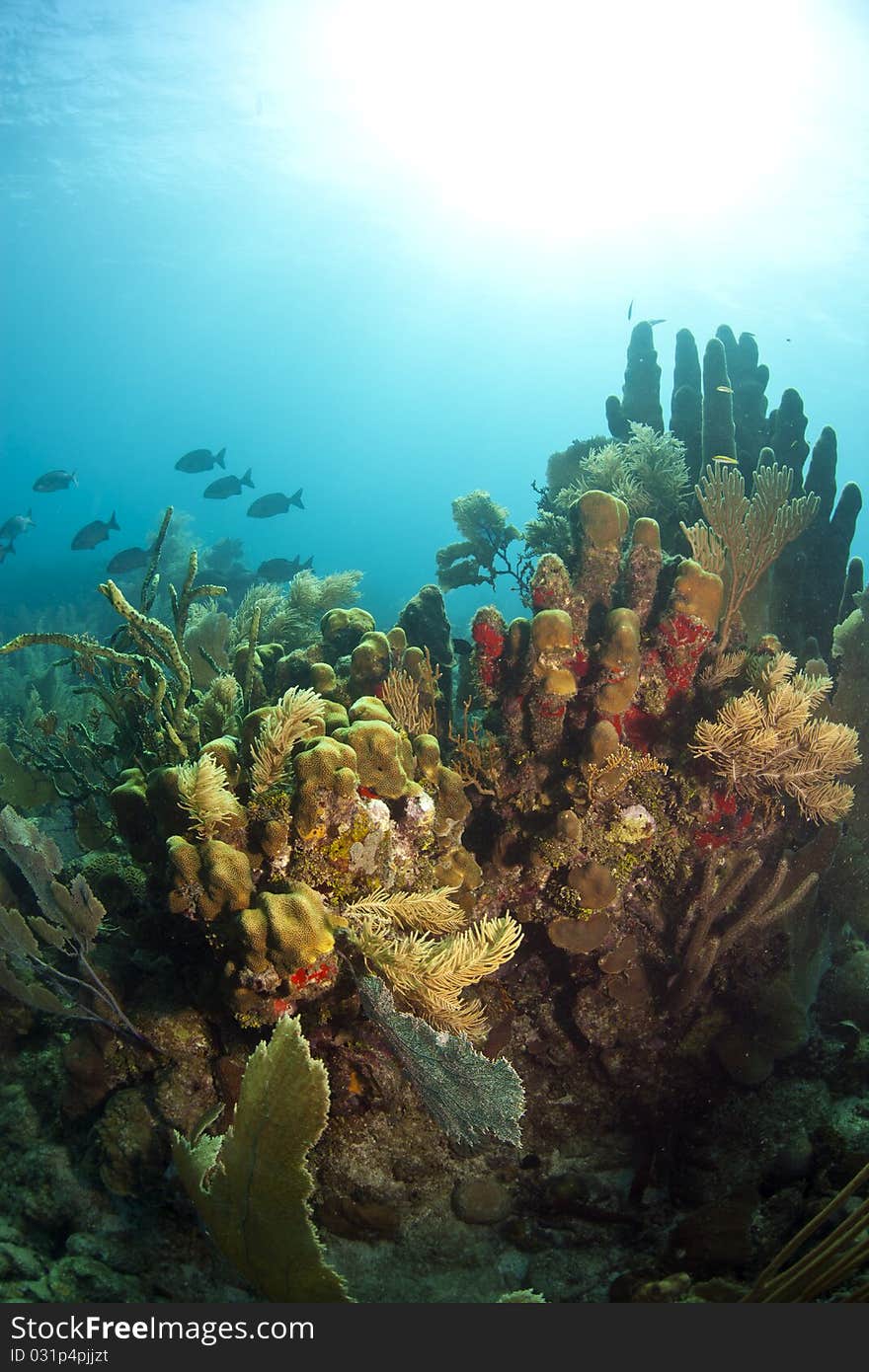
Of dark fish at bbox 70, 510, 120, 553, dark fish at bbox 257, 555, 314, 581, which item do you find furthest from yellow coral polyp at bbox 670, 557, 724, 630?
dark fish at bbox 70, 510, 120, 553

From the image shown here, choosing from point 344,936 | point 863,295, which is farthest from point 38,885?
point 863,295

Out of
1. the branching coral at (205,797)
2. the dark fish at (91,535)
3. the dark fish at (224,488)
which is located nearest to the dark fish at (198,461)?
the dark fish at (224,488)

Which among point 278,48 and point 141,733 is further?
point 278,48

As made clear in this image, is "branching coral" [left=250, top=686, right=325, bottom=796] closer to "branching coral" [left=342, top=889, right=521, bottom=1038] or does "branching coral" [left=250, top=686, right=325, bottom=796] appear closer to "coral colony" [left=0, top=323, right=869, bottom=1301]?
"coral colony" [left=0, top=323, right=869, bottom=1301]

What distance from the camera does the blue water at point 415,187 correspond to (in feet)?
76.8

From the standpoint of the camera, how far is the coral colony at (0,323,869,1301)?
2721 millimetres

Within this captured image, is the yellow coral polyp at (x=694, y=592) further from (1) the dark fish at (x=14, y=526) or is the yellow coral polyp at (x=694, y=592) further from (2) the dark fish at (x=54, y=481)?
(1) the dark fish at (x=14, y=526)

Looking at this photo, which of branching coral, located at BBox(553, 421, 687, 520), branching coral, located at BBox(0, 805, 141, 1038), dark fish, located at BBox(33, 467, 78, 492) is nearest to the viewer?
branching coral, located at BBox(0, 805, 141, 1038)

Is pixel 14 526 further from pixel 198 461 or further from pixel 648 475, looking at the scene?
pixel 648 475

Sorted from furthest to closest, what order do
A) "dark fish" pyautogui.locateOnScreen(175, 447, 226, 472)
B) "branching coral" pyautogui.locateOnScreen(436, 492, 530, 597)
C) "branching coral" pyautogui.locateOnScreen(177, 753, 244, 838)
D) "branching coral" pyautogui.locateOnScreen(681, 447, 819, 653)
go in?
"dark fish" pyautogui.locateOnScreen(175, 447, 226, 472)
"branching coral" pyautogui.locateOnScreen(436, 492, 530, 597)
"branching coral" pyautogui.locateOnScreen(681, 447, 819, 653)
"branching coral" pyautogui.locateOnScreen(177, 753, 244, 838)

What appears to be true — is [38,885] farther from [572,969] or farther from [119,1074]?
[572,969]

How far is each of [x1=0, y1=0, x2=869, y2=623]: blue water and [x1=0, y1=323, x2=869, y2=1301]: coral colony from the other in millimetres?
20299

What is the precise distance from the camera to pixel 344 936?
309 centimetres

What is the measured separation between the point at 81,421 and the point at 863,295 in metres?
141
